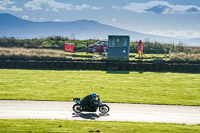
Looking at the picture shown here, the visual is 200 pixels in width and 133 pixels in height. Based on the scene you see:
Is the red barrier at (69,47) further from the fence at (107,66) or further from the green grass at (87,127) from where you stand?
the green grass at (87,127)

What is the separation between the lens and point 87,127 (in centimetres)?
1213

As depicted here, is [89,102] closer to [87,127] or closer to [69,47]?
[87,127]

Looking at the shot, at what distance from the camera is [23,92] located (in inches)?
802

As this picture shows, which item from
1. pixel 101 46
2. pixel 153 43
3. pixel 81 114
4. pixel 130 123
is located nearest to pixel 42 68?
pixel 101 46

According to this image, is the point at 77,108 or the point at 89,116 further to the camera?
the point at 77,108

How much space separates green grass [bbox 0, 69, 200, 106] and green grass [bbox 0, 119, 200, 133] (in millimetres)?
5330

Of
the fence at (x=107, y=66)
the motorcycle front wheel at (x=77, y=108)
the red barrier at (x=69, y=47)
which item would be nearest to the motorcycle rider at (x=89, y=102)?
the motorcycle front wheel at (x=77, y=108)

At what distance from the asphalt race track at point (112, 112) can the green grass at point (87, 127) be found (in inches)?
48.2

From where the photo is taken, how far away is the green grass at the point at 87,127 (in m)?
11.7

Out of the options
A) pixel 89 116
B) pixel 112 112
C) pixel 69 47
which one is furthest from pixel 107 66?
pixel 89 116

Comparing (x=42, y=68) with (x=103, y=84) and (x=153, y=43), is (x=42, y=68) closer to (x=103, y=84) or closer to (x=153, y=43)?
(x=103, y=84)

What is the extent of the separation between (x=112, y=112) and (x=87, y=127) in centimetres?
362

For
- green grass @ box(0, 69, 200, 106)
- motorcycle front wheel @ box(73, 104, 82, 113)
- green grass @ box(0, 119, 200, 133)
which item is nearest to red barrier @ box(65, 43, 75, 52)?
green grass @ box(0, 69, 200, 106)

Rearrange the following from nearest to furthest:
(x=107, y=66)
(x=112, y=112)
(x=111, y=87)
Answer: (x=112, y=112) < (x=111, y=87) < (x=107, y=66)
